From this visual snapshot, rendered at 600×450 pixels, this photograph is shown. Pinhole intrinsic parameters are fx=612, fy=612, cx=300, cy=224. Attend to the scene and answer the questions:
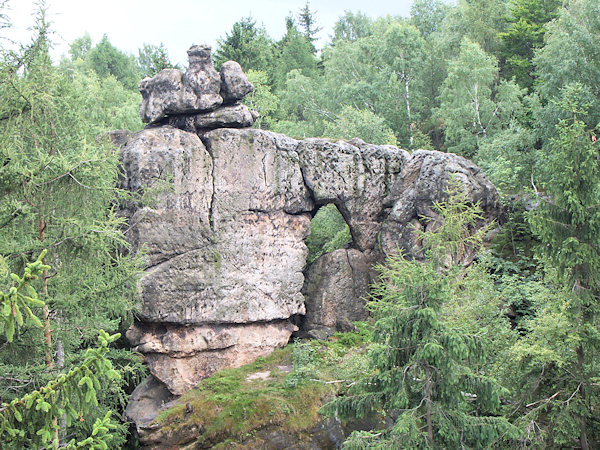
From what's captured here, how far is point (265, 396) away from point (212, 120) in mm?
8164

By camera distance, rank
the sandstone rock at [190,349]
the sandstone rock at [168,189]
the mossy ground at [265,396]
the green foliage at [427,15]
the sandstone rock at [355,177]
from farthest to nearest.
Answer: the green foliage at [427,15], the sandstone rock at [355,177], the sandstone rock at [190,349], the sandstone rock at [168,189], the mossy ground at [265,396]

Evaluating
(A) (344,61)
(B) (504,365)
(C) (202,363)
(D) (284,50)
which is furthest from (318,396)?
(D) (284,50)

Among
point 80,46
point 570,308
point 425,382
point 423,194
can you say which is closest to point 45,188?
point 425,382

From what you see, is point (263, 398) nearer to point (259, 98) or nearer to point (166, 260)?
point (166, 260)

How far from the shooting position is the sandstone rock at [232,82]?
61.3 ft

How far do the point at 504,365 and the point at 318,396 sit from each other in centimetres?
522

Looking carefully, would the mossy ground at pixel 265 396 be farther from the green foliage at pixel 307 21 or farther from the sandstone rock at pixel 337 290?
the green foliage at pixel 307 21

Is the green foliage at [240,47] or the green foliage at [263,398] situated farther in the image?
the green foliage at [240,47]

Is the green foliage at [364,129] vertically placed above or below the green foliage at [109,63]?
below

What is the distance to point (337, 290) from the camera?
64.7 feet

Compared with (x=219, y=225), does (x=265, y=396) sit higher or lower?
lower

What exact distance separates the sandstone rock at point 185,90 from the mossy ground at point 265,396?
775 cm

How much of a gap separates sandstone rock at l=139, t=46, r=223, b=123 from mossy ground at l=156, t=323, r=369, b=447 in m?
7.75

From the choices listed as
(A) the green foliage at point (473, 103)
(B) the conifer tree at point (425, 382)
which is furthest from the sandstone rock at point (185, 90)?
(A) the green foliage at point (473, 103)
